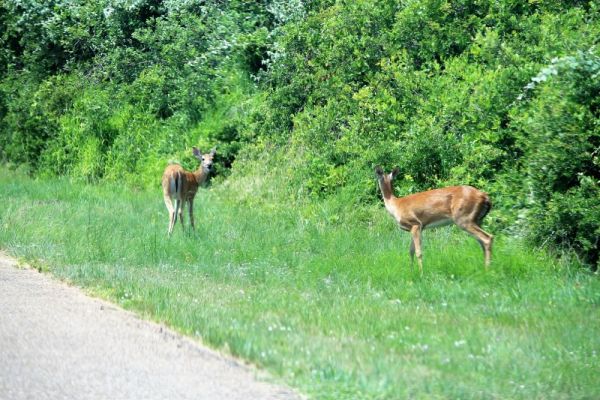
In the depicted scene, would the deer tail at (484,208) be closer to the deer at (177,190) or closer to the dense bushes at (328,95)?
the dense bushes at (328,95)

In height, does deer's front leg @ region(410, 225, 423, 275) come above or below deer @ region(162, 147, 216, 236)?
above

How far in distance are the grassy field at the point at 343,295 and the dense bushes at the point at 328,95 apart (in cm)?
102

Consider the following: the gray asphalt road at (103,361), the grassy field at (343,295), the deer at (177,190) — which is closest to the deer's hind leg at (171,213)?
the deer at (177,190)

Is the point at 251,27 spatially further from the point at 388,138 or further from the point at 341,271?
the point at 341,271

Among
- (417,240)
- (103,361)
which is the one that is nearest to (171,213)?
(417,240)

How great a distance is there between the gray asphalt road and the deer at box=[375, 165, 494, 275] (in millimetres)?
4702

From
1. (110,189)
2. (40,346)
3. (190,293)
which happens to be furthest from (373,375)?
(110,189)

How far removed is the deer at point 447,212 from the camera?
12773 mm

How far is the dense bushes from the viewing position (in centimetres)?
1243

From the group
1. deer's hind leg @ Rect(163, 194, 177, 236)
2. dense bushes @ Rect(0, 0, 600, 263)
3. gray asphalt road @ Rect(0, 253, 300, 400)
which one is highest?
dense bushes @ Rect(0, 0, 600, 263)

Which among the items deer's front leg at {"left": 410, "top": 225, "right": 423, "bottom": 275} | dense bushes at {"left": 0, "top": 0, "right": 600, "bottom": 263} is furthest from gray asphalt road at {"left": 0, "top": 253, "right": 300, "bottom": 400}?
dense bushes at {"left": 0, "top": 0, "right": 600, "bottom": 263}

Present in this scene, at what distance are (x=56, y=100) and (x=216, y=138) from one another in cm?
658

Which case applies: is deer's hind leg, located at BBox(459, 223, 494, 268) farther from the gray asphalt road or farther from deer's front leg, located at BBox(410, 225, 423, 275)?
the gray asphalt road

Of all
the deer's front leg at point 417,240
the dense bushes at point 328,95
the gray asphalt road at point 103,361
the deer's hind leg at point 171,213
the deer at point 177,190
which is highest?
the dense bushes at point 328,95
